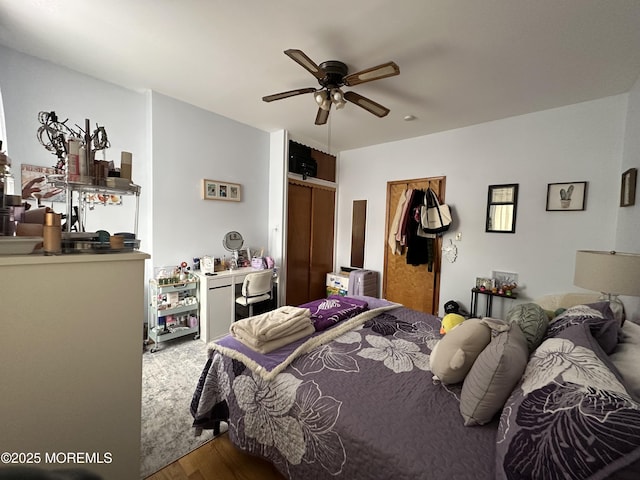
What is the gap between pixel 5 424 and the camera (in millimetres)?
818

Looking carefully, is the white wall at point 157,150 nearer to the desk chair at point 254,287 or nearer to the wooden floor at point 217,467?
the desk chair at point 254,287

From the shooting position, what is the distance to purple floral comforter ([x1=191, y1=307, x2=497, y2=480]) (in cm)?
86

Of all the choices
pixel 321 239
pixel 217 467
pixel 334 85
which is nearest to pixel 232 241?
pixel 321 239

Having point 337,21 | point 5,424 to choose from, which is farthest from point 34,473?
point 337,21

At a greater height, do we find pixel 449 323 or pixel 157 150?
pixel 157 150

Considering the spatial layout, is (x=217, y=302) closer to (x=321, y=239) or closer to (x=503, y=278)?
(x=321, y=239)

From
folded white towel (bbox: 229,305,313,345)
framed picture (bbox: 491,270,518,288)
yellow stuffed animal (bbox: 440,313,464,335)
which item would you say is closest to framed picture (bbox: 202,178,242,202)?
folded white towel (bbox: 229,305,313,345)

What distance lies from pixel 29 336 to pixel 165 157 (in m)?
2.35

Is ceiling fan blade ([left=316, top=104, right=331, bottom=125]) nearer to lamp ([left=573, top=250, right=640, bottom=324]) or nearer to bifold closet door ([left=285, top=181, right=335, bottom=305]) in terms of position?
bifold closet door ([left=285, top=181, right=335, bottom=305])

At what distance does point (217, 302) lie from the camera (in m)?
2.84

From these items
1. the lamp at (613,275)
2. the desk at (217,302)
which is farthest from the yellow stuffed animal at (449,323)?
the desk at (217,302)

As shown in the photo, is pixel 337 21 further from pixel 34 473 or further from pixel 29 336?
pixel 34 473

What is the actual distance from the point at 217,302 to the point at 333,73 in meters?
2.47

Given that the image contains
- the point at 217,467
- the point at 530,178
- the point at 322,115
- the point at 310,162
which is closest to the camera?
the point at 217,467
